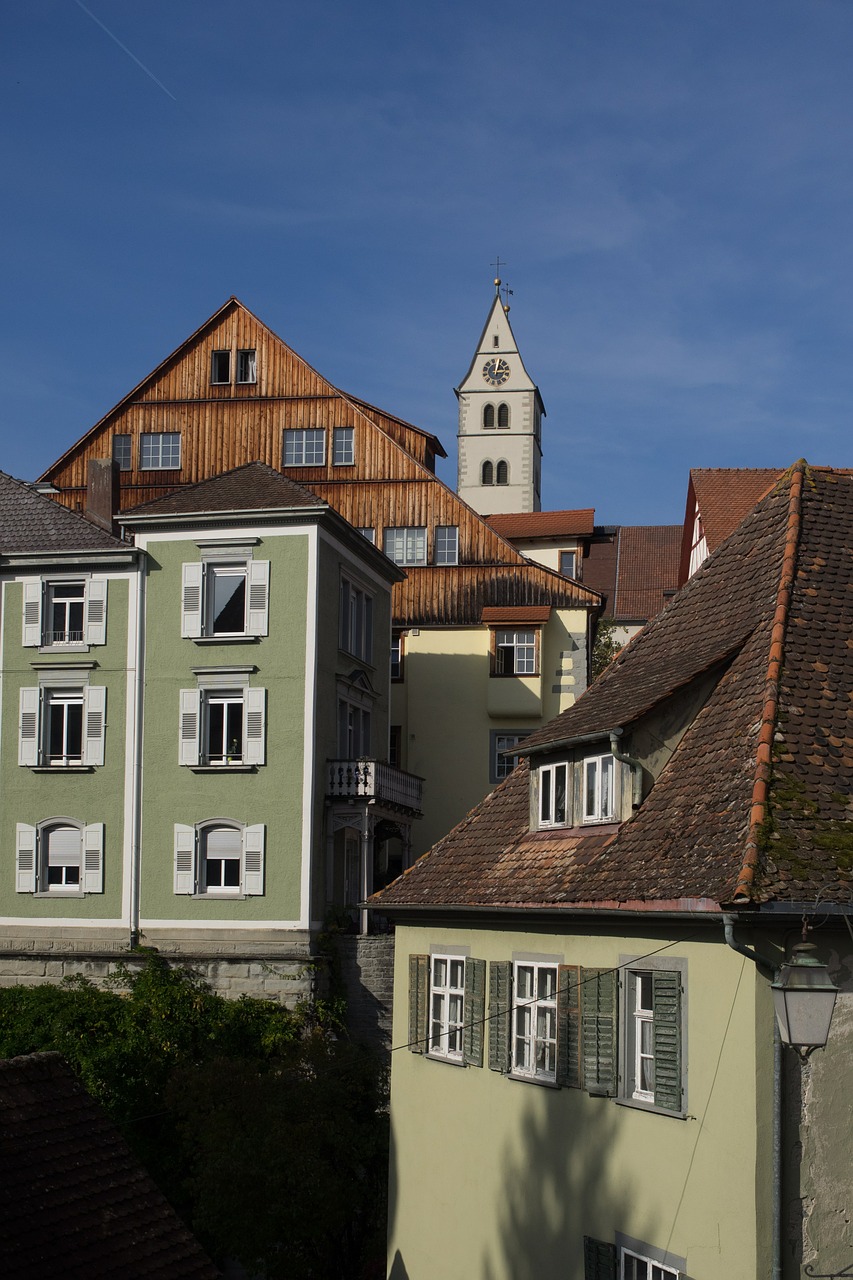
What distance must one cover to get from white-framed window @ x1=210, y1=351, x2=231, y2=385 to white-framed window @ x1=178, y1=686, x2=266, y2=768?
532 inches

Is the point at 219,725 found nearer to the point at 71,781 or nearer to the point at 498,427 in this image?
the point at 71,781

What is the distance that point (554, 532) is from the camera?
4931 centimetres

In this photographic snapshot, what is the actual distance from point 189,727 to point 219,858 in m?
2.84

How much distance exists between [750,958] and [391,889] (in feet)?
23.7

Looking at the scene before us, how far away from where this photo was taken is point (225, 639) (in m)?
34.1

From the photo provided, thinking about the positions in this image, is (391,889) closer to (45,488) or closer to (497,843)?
(497,843)

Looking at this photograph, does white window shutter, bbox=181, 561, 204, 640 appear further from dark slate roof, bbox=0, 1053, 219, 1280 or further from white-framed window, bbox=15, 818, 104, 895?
dark slate roof, bbox=0, 1053, 219, 1280

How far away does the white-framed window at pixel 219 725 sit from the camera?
33.8 meters

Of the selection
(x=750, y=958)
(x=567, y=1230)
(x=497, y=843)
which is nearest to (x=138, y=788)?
(x=497, y=843)

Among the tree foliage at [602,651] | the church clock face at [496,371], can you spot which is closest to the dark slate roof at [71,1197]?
the tree foliage at [602,651]

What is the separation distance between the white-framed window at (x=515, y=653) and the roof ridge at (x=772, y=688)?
981 inches

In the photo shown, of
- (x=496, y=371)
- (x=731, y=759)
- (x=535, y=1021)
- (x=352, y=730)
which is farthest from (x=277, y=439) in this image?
(x=496, y=371)

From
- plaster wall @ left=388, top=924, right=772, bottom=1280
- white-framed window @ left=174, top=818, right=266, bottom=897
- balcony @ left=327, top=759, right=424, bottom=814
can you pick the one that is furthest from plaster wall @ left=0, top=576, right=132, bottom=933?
plaster wall @ left=388, top=924, right=772, bottom=1280

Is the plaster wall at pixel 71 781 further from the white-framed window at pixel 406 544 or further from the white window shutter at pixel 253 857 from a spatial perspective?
the white-framed window at pixel 406 544
